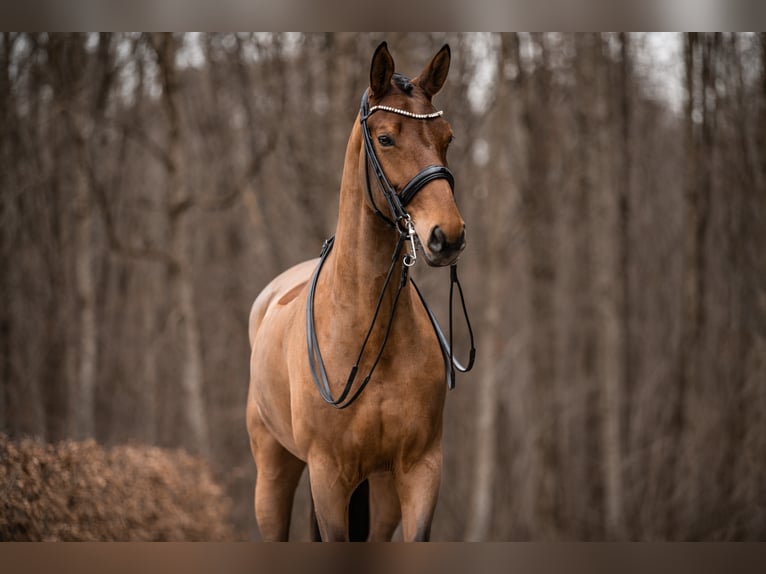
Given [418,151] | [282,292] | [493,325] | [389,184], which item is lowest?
[493,325]

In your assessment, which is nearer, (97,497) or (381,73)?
(381,73)

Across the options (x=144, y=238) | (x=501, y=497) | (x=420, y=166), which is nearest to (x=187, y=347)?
(x=144, y=238)

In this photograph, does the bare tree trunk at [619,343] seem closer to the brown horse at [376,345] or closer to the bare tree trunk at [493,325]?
the bare tree trunk at [493,325]

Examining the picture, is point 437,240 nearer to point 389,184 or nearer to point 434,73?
point 389,184

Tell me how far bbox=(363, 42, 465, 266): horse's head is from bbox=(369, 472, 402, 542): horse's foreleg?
1.34 m

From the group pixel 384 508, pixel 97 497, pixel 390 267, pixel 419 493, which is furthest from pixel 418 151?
pixel 97 497

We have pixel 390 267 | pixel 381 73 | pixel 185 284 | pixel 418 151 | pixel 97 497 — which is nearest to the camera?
pixel 418 151

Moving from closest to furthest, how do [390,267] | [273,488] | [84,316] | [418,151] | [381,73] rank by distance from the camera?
[418,151] < [381,73] < [390,267] < [273,488] < [84,316]

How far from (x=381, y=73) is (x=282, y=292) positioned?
178 cm

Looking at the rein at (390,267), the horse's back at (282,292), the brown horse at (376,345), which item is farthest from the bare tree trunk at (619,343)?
the brown horse at (376,345)

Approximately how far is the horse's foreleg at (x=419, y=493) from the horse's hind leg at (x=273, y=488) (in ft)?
4.23

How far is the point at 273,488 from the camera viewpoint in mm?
4414
